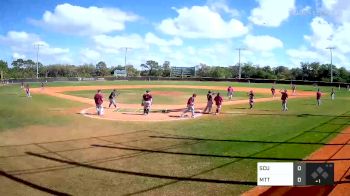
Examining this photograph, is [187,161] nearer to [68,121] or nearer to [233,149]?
[233,149]

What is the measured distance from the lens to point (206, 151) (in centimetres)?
1440

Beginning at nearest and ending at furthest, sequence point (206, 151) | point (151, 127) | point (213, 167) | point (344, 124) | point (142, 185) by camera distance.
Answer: point (142, 185), point (213, 167), point (206, 151), point (151, 127), point (344, 124)

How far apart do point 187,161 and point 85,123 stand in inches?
413

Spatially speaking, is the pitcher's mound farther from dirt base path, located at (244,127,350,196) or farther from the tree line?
the tree line

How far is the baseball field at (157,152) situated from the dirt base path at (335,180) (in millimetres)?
30

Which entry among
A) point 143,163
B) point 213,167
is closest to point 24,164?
point 143,163

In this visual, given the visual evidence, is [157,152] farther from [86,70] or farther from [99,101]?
[86,70]

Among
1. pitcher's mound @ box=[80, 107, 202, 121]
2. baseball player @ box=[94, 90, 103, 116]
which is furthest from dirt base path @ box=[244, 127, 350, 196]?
baseball player @ box=[94, 90, 103, 116]
